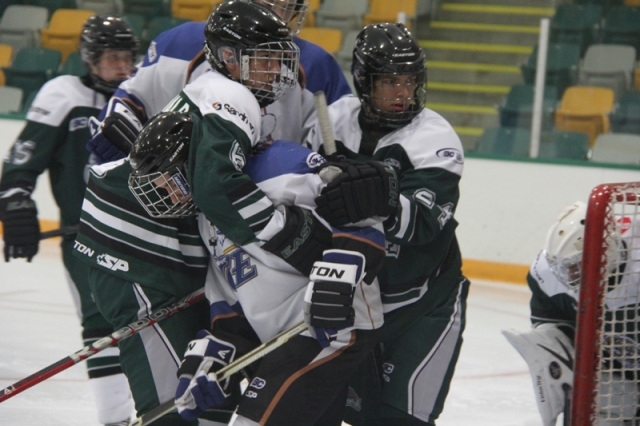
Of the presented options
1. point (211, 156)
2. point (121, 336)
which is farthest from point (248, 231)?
point (121, 336)

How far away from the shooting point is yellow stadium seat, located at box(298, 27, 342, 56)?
553 cm

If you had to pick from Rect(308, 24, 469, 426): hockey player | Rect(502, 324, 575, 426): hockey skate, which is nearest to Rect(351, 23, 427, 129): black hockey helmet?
Rect(308, 24, 469, 426): hockey player

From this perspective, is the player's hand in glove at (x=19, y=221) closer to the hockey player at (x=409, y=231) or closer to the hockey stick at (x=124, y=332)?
the hockey stick at (x=124, y=332)

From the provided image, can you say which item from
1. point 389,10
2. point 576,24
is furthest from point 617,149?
point 389,10

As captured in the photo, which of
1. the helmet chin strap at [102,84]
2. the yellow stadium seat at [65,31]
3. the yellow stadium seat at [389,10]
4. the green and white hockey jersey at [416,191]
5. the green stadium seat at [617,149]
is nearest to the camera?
the green and white hockey jersey at [416,191]

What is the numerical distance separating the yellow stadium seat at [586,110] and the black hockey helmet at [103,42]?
283 centimetres

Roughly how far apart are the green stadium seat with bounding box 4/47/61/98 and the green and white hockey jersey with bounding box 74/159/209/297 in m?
4.04

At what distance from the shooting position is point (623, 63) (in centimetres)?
502

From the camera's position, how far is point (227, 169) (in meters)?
1.75

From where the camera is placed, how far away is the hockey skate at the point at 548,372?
2.24 meters

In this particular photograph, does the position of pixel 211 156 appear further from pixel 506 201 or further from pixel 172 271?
pixel 506 201

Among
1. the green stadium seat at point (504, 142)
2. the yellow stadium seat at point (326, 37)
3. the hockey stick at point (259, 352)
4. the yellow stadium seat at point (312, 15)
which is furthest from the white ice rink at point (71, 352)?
the yellow stadium seat at point (312, 15)

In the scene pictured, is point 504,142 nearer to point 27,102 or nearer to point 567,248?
point 27,102

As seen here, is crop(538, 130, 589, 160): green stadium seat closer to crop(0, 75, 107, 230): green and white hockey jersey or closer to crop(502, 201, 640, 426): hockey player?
crop(502, 201, 640, 426): hockey player
